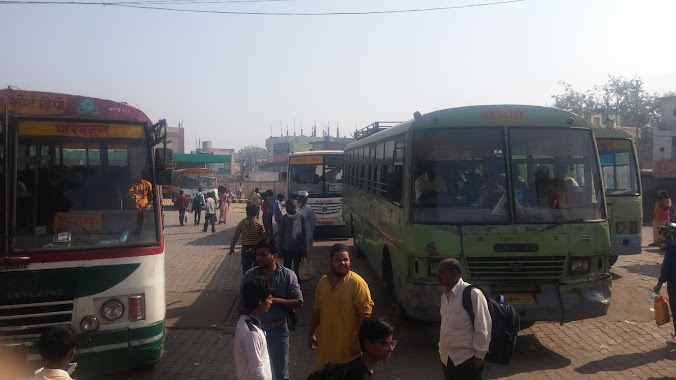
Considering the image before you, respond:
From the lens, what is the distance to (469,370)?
4781 millimetres

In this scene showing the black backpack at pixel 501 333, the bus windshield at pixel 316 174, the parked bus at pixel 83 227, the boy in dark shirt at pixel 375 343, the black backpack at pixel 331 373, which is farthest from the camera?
the bus windshield at pixel 316 174

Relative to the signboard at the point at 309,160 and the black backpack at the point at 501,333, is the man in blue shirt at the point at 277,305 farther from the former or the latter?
the signboard at the point at 309,160

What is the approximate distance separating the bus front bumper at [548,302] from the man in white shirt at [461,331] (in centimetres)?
227

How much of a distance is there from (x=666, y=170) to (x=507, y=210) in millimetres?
26459

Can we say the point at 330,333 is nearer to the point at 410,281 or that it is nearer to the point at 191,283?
the point at 410,281

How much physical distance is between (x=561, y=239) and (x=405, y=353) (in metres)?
2.38

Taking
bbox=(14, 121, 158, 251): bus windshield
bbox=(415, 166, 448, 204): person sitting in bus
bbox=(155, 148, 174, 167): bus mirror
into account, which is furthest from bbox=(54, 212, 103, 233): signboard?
bbox=(415, 166, 448, 204): person sitting in bus

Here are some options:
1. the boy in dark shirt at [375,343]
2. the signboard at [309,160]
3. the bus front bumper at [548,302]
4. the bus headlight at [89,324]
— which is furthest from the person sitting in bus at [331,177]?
the boy in dark shirt at [375,343]

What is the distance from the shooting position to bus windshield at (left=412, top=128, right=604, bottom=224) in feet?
24.6

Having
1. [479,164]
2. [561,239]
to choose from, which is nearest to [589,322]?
[561,239]

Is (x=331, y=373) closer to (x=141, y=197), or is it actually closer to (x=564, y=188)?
(x=141, y=197)

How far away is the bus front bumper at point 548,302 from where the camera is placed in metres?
7.15

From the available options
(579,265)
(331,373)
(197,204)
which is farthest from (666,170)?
(331,373)

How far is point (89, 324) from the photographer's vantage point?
5.81 m
